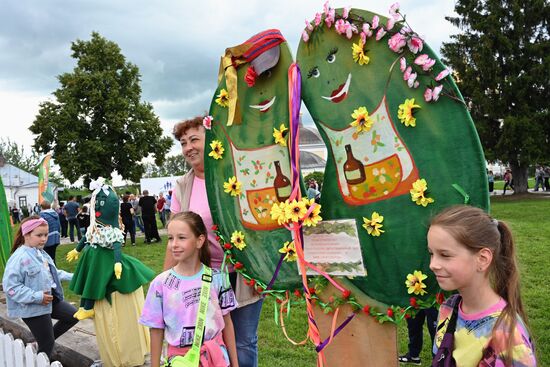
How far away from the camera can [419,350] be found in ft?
12.3

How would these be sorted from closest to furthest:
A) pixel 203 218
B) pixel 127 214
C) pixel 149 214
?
pixel 203 218, pixel 127 214, pixel 149 214

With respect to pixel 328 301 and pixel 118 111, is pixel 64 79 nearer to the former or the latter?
pixel 118 111

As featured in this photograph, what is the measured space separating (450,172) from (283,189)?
82cm

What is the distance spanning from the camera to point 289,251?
2248mm

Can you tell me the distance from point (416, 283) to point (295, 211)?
60 cm

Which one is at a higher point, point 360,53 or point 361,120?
point 360,53

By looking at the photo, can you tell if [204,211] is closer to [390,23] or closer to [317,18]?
[317,18]

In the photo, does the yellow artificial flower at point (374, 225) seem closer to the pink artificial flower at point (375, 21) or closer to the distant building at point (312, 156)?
the pink artificial flower at point (375, 21)

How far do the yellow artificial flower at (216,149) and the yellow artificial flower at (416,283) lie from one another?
3.87ft

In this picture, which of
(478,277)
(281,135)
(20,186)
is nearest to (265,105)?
(281,135)

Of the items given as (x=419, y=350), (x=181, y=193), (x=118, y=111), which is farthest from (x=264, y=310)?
(x=118, y=111)

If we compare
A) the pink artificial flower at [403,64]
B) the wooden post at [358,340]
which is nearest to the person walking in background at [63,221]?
the wooden post at [358,340]

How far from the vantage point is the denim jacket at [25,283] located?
12.5 ft

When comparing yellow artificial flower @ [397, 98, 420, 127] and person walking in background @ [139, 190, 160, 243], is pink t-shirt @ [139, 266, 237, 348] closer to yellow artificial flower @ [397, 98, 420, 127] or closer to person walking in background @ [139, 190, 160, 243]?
yellow artificial flower @ [397, 98, 420, 127]
